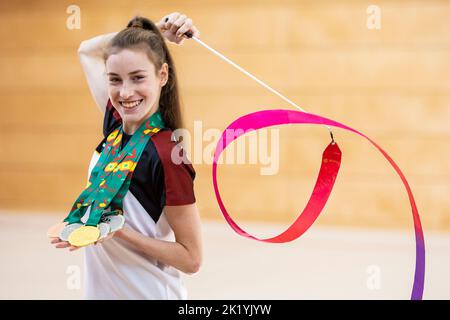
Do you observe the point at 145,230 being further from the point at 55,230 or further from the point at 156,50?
the point at 156,50

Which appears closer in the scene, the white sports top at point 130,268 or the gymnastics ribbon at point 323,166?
the white sports top at point 130,268

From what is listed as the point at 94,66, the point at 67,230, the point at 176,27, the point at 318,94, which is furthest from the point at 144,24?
the point at 318,94

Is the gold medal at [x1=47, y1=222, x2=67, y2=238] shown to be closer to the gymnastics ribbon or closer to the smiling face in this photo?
the smiling face

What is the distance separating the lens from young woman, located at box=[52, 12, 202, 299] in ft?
3.88

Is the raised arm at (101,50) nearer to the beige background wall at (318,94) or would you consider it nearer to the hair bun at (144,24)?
the hair bun at (144,24)

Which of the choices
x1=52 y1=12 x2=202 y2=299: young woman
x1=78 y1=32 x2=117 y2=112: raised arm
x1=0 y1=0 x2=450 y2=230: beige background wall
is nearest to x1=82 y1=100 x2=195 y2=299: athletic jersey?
x1=52 y1=12 x2=202 y2=299: young woman

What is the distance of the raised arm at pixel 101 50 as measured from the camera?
131 cm

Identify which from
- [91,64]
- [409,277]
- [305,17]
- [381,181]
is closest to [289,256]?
[409,277]

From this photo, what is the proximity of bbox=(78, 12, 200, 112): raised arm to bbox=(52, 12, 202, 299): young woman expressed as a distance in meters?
0.04

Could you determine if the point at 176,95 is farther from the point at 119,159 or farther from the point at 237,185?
the point at 237,185

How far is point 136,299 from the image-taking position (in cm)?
124

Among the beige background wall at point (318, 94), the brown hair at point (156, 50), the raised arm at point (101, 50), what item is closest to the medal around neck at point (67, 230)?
the brown hair at point (156, 50)

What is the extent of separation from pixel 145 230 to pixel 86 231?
0.49ft

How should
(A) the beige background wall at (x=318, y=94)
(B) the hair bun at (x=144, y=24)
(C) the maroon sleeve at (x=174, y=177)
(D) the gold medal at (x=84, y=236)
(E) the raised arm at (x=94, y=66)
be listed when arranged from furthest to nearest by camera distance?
(A) the beige background wall at (x=318, y=94), (E) the raised arm at (x=94, y=66), (B) the hair bun at (x=144, y=24), (C) the maroon sleeve at (x=174, y=177), (D) the gold medal at (x=84, y=236)
